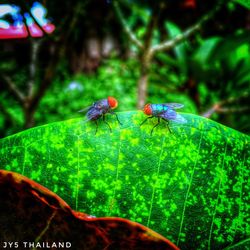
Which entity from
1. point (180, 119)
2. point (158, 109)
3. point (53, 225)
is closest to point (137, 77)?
point (158, 109)

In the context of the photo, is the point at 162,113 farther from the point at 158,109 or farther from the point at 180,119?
the point at 180,119

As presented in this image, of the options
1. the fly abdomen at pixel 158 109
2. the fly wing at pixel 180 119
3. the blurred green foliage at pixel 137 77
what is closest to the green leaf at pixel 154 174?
the fly wing at pixel 180 119

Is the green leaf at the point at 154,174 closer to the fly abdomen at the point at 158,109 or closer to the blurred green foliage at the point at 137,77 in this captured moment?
the fly abdomen at the point at 158,109

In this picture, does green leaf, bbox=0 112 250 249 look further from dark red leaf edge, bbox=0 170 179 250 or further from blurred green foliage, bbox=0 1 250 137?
blurred green foliage, bbox=0 1 250 137

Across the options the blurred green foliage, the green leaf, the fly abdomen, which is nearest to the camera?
the green leaf

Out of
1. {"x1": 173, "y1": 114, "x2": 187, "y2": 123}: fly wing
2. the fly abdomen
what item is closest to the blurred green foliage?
the fly abdomen

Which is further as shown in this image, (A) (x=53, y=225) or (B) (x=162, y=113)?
(B) (x=162, y=113)

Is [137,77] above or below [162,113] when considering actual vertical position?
above
